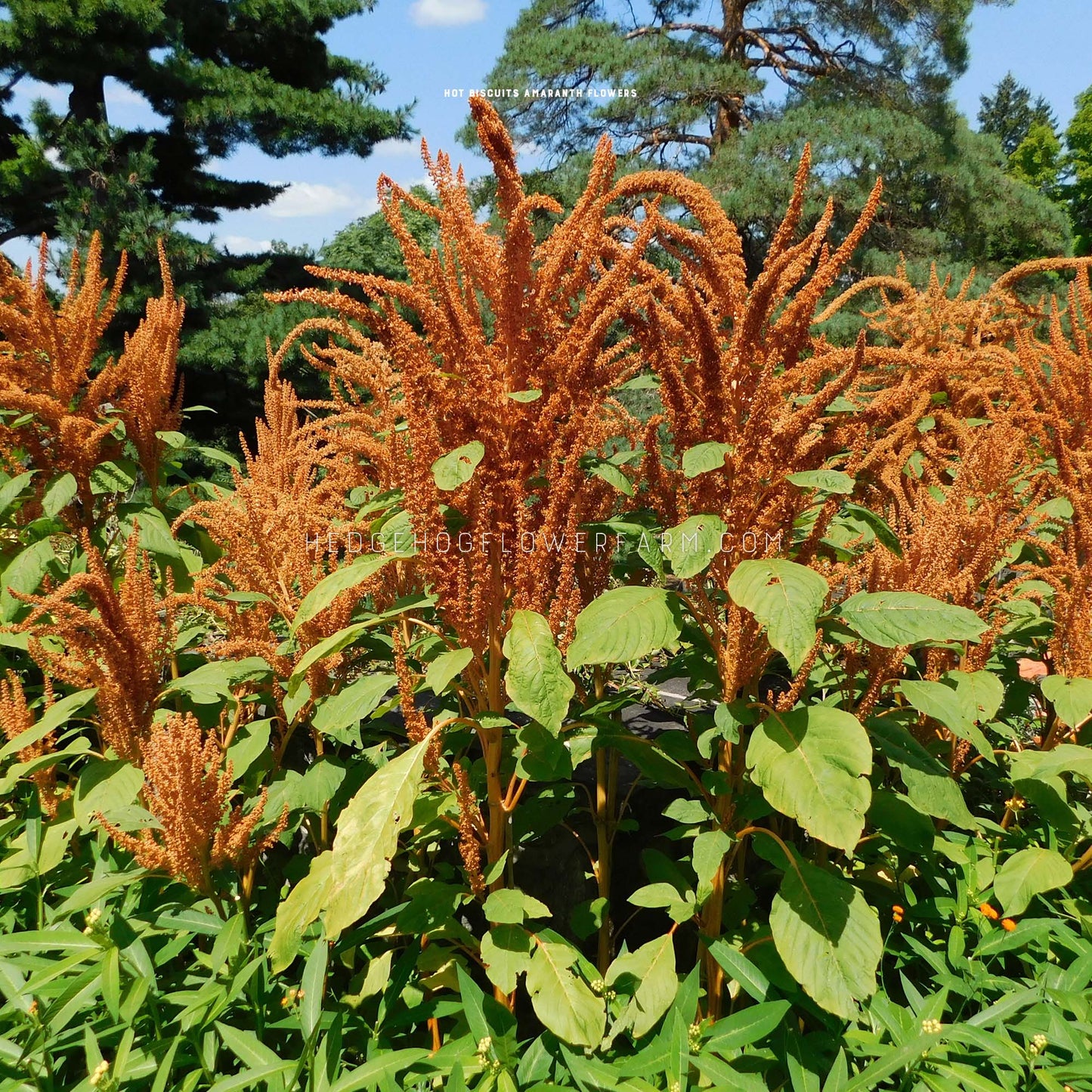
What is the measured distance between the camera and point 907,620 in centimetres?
160

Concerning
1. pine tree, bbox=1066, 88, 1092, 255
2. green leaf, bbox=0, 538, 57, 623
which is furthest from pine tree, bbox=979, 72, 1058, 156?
green leaf, bbox=0, 538, 57, 623

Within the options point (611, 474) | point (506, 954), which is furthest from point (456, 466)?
point (506, 954)

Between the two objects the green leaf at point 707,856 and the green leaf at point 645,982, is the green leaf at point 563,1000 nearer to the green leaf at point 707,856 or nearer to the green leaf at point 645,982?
the green leaf at point 645,982

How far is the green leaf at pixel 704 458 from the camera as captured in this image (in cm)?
151

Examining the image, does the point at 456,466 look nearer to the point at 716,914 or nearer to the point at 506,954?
the point at 506,954

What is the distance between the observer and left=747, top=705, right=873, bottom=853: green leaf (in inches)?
54.6

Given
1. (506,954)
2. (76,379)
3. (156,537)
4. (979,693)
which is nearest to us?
(506,954)

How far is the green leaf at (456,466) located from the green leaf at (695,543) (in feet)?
1.40

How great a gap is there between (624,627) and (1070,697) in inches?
51.4

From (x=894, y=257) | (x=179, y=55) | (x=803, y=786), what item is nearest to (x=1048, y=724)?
(x=803, y=786)

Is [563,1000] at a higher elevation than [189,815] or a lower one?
lower

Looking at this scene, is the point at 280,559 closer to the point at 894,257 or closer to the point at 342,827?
the point at 342,827

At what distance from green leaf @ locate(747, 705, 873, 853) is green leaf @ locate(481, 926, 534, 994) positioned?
2.00ft

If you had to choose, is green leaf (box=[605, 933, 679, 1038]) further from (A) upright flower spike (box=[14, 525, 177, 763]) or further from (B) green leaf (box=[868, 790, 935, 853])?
(A) upright flower spike (box=[14, 525, 177, 763])
